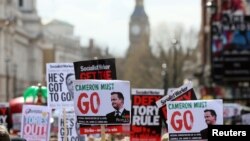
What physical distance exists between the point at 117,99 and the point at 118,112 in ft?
0.57

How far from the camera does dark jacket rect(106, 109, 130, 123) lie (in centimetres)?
1421

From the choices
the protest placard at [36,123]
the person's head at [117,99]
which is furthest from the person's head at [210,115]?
the protest placard at [36,123]

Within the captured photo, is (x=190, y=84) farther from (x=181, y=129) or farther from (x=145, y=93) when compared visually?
(x=145, y=93)

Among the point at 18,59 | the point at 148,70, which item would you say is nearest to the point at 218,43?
the point at 148,70

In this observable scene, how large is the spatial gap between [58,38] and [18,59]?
55.6m

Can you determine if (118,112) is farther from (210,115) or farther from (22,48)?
(22,48)

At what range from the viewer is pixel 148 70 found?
335 feet

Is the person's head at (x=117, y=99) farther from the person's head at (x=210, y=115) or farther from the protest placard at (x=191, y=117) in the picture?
the person's head at (x=210, y=115)

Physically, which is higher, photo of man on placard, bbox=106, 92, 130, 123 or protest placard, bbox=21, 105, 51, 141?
photo of man on placard, bbox=106, 92, 130, 123

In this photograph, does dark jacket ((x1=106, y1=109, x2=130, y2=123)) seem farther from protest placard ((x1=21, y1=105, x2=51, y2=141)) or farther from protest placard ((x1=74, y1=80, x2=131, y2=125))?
protest placard ((x1=21, y1=105, x2=51, y2=141))

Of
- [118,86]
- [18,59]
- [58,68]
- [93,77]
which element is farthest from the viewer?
[18,59]

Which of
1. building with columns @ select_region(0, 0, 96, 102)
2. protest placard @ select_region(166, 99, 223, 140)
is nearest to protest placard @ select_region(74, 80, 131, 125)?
protest placard @ select_region(166, 99, 223, 140)

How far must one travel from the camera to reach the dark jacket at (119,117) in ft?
46.6

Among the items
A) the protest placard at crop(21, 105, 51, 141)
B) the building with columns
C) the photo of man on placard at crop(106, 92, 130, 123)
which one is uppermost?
the building with columns
